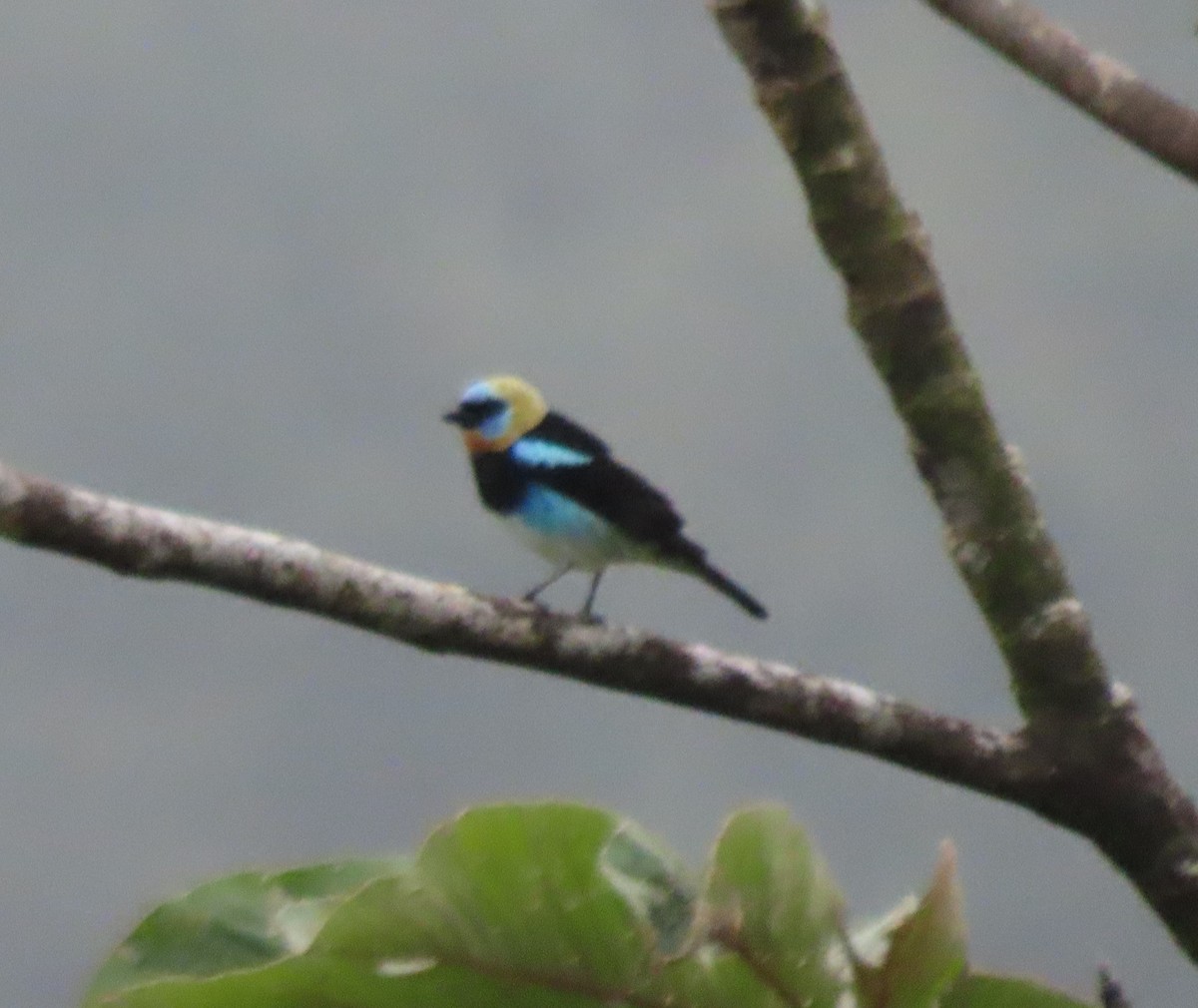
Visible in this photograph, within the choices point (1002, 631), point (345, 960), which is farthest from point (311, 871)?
point (1002, 631)

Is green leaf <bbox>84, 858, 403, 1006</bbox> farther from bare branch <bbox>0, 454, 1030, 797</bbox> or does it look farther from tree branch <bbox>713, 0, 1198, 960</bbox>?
tree branch <bbox>713, 0, 1198, 960</bbox>

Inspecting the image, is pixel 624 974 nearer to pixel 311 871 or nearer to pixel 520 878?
pixel 520 878

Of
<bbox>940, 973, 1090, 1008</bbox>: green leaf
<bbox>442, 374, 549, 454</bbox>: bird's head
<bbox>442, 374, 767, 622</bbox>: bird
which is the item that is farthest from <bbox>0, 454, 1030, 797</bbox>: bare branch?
<bbox>442, 374, 549, 454</bbox>: bird's head

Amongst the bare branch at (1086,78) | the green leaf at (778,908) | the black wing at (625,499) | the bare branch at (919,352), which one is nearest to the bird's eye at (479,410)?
the black wing at (625,499)

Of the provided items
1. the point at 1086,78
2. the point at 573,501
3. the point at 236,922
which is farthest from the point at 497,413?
the point at 236,922

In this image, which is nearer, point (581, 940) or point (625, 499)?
point (581, 940)

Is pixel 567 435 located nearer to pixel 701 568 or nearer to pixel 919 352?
pixel 701 568

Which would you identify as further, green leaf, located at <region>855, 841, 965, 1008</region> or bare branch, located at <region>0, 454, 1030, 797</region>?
bare branch, located at <region>0, 454, 1030, 797</region>

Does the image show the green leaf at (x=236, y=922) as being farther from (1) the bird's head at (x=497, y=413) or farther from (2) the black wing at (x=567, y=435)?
(1) the bird's head at (x=497, y=413)
